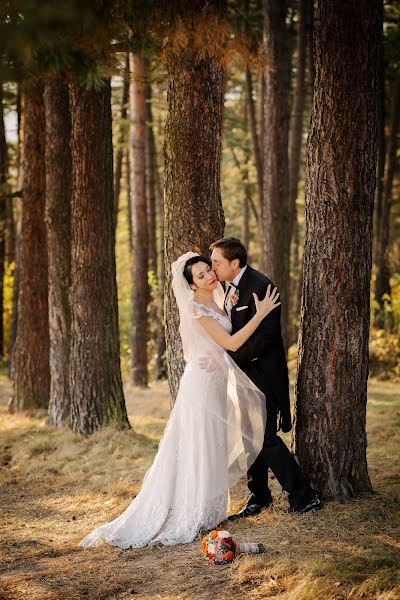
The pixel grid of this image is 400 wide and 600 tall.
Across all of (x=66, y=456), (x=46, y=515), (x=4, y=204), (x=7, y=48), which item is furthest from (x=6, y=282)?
(x=7, y=48)

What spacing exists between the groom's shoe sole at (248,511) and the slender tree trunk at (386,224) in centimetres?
1321

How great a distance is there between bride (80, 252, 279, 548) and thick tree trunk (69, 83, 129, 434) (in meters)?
3.88

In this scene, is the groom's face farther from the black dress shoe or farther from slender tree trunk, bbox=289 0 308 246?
slender tree trunk, bbox=289 0 308 246

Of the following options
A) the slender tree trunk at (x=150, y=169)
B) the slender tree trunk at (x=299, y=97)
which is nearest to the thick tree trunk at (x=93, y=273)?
the slender tree trunk at (x=299, y=97)

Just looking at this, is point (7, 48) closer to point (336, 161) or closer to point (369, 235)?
point (336, 161)

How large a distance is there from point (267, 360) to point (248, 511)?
1.38 meters

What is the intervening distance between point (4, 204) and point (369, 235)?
56.5 feet

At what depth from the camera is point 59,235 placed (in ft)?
36.0

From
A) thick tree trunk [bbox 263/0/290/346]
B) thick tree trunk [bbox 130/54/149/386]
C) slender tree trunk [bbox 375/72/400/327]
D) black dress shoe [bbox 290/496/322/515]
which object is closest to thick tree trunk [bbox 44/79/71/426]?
thick tree trunk [bbox 130/54/149/386]

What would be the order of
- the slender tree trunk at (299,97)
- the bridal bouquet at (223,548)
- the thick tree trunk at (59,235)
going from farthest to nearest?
the slender tree trunk at (299,97), the thick tree trunk at (59,235), the bridal bouquet at (223,548)

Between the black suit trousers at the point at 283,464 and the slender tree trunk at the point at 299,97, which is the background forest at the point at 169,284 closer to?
the black suit trousers at the point at 283,464

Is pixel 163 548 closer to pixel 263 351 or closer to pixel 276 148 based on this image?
pixel 263 351

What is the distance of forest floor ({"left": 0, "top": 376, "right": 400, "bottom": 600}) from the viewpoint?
4.84 metres

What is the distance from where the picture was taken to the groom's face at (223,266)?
6275 mm
